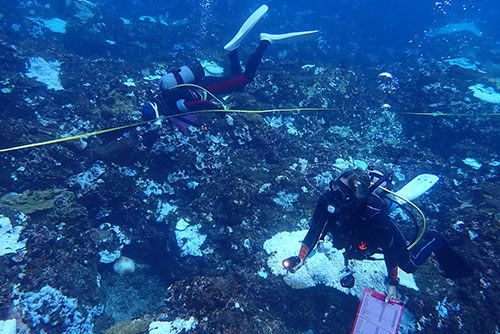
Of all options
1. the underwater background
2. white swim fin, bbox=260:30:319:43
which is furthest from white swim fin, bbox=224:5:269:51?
the underwater background

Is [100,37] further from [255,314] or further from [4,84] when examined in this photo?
[255,314]

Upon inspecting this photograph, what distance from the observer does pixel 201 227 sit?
4.92 metres

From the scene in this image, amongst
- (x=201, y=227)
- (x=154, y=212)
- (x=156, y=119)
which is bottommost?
(x=201, y=227)

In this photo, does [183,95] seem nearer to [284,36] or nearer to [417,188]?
[284,36]

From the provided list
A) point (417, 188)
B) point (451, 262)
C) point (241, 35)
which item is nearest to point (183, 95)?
point (241, 35)

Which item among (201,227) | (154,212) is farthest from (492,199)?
(154,212)

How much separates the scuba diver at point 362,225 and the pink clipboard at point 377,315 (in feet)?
0.35

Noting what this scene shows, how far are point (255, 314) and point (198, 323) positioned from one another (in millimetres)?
891

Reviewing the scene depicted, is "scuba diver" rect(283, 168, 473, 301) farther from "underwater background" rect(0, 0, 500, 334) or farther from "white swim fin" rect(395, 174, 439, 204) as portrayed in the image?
"white swim fin" rect(395, 174, 439, 204)

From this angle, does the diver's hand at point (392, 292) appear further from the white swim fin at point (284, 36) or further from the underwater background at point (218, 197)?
the white swim fin at point (284, 36)

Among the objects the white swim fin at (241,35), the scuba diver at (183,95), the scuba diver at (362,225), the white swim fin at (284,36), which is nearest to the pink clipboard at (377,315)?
the scuba diver at (362,225)

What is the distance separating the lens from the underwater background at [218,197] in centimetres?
356

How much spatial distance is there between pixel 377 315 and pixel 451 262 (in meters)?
1.77

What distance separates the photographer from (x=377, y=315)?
2.71 meters
